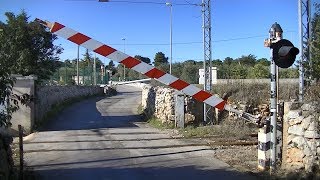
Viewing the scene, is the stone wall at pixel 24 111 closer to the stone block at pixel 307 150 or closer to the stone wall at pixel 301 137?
the stone wall at pixel 301 137

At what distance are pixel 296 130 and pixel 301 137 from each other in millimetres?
193

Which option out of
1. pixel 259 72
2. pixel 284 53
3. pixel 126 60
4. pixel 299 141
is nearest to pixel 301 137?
pixel 299 141

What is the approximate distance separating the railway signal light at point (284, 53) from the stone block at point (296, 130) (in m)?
1.23

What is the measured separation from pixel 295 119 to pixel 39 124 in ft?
52.3

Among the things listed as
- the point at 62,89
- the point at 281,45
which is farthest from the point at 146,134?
the point at 62,89

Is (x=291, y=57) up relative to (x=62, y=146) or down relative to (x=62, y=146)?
up

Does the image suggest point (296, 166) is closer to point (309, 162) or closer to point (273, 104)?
point (309, 162)

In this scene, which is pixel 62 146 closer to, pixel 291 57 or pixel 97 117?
pixel 291 57

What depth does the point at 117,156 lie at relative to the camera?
563 inches

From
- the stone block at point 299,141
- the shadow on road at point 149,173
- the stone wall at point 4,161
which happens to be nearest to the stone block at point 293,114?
the stone block at point 299,141

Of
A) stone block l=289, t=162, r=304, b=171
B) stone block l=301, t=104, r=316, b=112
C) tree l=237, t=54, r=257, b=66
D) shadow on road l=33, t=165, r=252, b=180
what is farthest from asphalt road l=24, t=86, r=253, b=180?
tree l=237, t=54, r=257, b=66

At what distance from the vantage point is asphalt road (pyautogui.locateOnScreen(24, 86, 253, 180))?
11359mm

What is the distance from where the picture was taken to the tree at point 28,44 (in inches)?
1134

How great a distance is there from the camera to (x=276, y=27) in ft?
35.0
